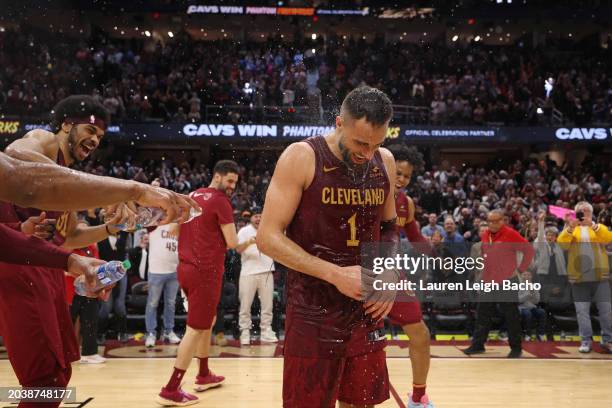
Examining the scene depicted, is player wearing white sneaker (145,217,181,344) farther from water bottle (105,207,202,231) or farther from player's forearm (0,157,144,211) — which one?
player's forearm (0,157,144,211)

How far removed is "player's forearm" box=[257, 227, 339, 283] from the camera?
238cm

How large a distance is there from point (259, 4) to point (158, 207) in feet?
59.3

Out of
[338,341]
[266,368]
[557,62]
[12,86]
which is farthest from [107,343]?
[557,62]

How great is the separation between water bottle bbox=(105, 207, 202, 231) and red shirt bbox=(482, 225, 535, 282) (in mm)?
4860

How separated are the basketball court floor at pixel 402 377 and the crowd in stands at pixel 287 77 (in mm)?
7885

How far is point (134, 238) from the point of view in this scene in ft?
27.6

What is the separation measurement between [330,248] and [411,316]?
6.18ft

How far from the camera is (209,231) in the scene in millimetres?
5234

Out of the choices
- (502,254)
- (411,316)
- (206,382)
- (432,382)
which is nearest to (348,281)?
(411,316)

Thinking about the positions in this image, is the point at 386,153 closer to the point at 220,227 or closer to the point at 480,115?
the point at 220,227

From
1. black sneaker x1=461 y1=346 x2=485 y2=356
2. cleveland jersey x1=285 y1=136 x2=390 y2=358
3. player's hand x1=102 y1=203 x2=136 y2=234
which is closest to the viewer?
cleveland jersey x1=285 y1=136 x2=390 y2=358

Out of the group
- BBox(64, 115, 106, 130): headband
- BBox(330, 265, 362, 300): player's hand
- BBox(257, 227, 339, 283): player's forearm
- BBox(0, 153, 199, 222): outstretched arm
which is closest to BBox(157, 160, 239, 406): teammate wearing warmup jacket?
BBox(64, 115, 106, 130): headband

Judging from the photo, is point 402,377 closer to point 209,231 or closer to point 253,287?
point 209,231

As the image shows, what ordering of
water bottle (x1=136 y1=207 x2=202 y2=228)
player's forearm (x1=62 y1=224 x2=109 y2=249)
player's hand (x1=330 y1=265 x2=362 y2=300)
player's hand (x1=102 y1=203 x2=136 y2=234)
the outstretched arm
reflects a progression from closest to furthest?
the outstretched arm
water bottle (x1=136 y1=207 x2=202 y2=228)
player's hand (x1=330 y1=265 x2=362 y2=300)
player's hand (x1=102 y1=203 x2=136 y2=234)
player's forearm (x1=62 y1=224 x2=109 y2=249)
